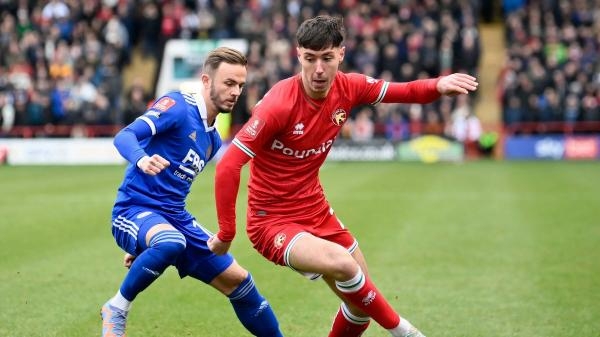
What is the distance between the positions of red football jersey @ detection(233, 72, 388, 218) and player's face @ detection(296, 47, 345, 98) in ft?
0.45

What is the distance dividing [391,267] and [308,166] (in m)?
4.18

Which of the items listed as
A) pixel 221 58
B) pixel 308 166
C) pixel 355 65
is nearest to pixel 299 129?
pixel 308 166

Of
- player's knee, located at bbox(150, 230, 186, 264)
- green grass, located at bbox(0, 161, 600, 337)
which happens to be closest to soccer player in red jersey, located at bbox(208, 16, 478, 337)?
player's knee, located at bbox(150, 230, 186, 264)


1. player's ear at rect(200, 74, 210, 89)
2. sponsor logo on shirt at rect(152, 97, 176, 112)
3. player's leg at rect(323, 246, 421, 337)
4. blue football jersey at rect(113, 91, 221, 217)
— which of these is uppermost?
player's ear at rect(200, 74, 210, 89)

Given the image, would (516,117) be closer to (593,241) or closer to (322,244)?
(593,241)

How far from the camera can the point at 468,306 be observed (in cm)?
816

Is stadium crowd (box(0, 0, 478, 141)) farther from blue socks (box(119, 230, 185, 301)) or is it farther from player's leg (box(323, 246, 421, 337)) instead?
blue socks (box(119, 230, 185, 301))

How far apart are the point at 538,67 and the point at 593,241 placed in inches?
682

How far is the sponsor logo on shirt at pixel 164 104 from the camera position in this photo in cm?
626

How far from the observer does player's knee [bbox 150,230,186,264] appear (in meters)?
5.90

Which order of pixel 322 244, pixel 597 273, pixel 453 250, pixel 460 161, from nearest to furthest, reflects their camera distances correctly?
pixel 322 244, pixel 597 273, pixel 453 250, pixel 460 161

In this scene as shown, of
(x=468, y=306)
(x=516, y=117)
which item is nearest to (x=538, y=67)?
(x=516, y=117)

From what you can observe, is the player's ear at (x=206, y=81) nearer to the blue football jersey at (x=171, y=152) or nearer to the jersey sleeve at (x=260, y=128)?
the blue football jersey at (x=171, y=152)

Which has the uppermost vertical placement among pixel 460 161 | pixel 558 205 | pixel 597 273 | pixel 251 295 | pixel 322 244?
pixel 322 244
